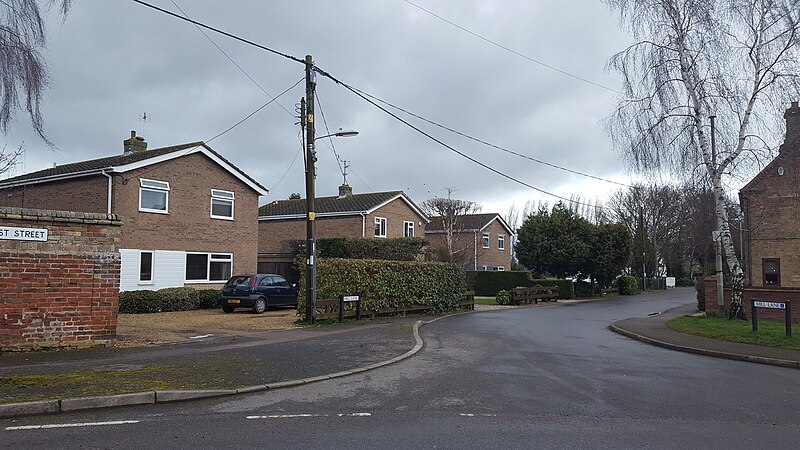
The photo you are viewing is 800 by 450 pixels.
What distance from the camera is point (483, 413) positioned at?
292 inches

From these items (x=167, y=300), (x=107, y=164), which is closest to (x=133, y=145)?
(x=107, y=164)

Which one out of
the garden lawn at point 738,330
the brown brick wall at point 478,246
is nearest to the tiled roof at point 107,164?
the garden lawn at point 738,330

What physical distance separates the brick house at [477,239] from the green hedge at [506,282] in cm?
627

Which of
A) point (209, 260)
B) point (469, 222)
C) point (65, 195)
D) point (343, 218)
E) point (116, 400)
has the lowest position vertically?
point (116, 400)

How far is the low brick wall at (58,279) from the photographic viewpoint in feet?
36.4

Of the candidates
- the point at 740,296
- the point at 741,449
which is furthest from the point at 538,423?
the point at 740,296

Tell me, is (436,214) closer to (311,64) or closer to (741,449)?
(311,64)

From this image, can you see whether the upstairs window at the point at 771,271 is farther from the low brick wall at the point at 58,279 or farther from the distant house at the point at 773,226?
A: the low brick wall at the point at 58,279

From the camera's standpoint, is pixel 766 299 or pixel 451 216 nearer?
pixel 766 299

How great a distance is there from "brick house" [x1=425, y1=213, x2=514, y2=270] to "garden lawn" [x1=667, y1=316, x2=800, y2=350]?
3127cm

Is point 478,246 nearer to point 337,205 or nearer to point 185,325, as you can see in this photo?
point 337,205

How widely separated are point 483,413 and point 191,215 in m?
20.7

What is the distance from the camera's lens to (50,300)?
455 inches

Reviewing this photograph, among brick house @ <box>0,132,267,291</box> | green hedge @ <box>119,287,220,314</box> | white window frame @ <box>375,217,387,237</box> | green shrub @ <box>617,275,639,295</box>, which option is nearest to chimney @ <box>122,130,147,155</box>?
brick house @ <box>0,132,267,291</box>
